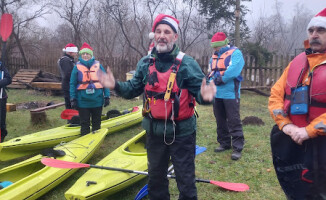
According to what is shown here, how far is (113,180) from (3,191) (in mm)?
1216

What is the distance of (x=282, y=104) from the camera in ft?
7.61

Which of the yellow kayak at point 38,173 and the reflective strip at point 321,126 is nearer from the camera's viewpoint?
the reflective strip at point 321,126

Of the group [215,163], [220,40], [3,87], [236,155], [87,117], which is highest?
[220,40]

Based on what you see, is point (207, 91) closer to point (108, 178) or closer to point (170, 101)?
point (170, 101)

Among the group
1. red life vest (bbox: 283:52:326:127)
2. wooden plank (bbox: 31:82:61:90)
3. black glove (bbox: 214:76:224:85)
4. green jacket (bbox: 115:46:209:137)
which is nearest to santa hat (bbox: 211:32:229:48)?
black glove (bbox: 214:76:224:85)

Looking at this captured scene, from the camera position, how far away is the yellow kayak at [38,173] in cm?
297

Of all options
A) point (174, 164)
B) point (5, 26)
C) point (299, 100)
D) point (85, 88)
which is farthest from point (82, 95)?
point (299, 100)

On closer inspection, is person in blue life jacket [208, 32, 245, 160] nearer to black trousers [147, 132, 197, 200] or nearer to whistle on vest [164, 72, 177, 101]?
black trousers [147, 132, 197, 200]

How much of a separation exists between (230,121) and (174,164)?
6.78ft

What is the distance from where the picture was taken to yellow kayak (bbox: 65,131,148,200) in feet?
9.55

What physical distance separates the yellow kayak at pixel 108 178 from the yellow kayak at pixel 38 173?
44cm

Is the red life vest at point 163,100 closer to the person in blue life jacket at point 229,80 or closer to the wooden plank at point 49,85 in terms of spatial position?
the person in blue life jacket at point 229,80

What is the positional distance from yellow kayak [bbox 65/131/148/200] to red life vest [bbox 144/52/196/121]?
4.04ft

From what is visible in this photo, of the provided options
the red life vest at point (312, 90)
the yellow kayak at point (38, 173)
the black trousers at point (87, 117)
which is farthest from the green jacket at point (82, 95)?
the red life vest at point (312, 90)
